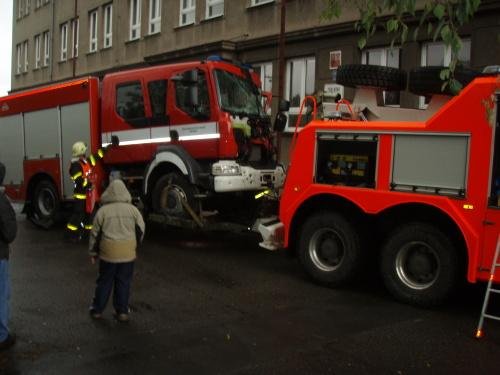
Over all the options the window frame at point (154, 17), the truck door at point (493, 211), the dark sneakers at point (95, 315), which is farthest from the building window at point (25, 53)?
the truck door at point (493, 211)

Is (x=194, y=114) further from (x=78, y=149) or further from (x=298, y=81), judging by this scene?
(x=298, y=81)

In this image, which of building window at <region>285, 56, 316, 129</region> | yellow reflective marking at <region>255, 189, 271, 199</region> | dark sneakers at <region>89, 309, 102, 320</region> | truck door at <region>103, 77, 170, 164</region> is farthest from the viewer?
building window at <region>285, 56, 316, 129</region>

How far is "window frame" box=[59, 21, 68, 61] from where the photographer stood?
31188mm

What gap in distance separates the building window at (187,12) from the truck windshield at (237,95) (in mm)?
11636

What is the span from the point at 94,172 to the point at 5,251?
6086 mm

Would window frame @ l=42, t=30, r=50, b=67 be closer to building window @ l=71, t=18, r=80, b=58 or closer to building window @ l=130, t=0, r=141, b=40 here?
building window @ l=71, t=18, r=80, b=58

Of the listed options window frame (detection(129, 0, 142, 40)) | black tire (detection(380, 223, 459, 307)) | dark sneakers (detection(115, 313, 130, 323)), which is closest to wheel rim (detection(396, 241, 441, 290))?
black tire (detection(380, 223, 459, 307))

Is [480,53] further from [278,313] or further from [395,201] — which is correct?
[278,313]

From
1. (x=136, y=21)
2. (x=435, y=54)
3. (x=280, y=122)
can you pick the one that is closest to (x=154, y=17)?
(x=136, y=21)

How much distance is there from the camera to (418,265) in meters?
6.47

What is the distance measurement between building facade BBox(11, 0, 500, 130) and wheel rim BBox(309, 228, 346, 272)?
9.65 feet

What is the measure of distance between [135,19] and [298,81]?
10.4 meters

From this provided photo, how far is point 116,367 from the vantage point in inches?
180

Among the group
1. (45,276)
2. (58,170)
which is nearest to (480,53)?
(58,170)
